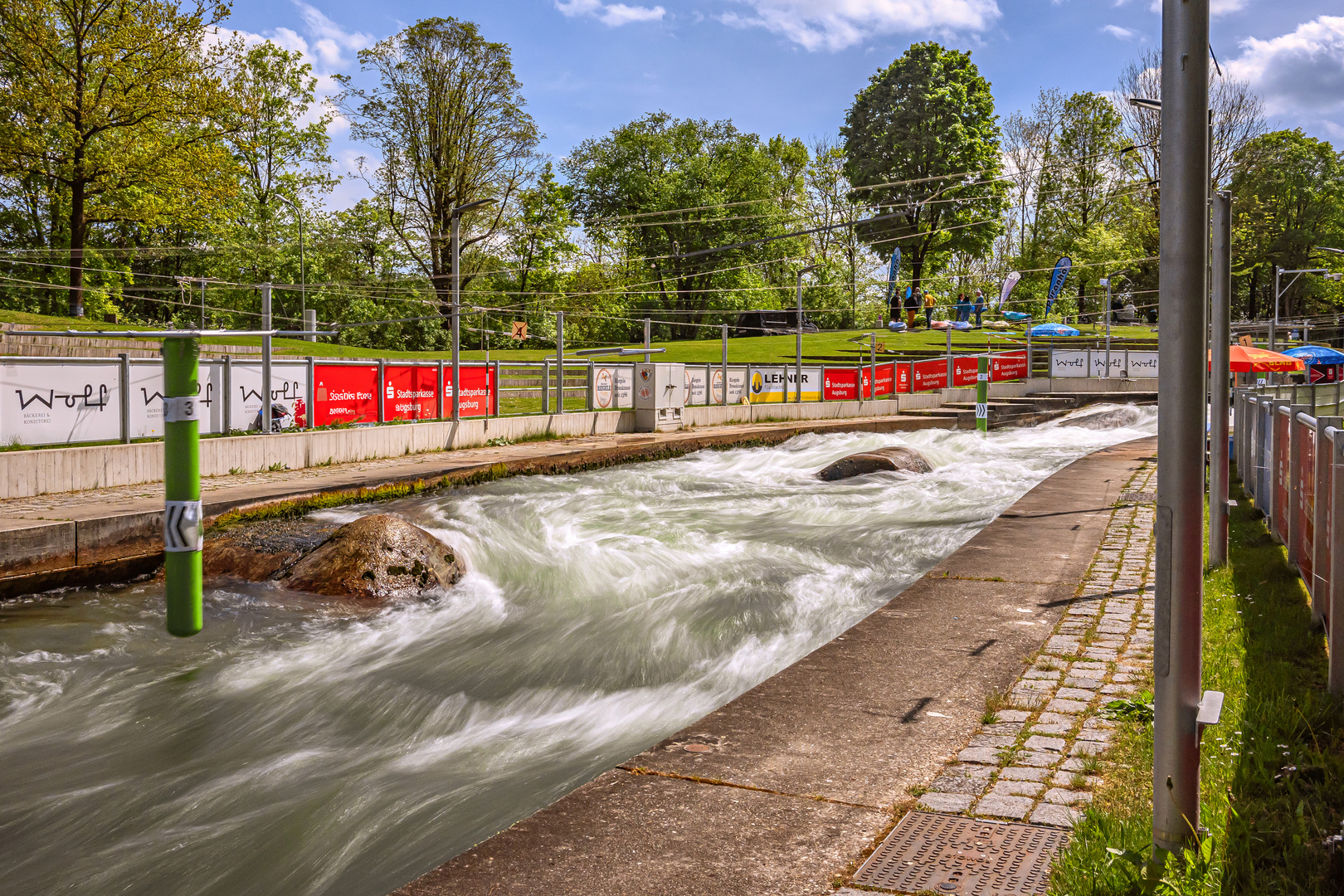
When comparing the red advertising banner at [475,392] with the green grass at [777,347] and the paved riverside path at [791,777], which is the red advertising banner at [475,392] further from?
the paved riverside path at [791,777]

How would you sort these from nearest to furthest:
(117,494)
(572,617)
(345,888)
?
1. (345,888)
2. (572,617)
3. (117,494)

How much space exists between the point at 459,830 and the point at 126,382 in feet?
41.1

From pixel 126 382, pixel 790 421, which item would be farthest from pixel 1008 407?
pixel 126 382

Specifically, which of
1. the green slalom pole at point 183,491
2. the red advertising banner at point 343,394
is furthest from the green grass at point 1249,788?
the red advertising banner at point 343,394

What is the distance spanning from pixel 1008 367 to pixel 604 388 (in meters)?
24.5

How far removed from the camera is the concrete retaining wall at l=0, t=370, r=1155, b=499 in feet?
41.5

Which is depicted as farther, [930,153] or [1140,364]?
[930,153]

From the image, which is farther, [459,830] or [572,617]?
[572,617]

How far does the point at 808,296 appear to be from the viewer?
73000 millimetres

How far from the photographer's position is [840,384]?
34531 mm

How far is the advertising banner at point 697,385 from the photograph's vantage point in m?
28.2

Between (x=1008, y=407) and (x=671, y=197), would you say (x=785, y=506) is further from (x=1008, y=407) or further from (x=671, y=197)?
(x=671, y=197)

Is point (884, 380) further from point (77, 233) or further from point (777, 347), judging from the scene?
point (77, 233)

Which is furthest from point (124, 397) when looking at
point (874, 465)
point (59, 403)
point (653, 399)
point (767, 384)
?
point (767, 384)
